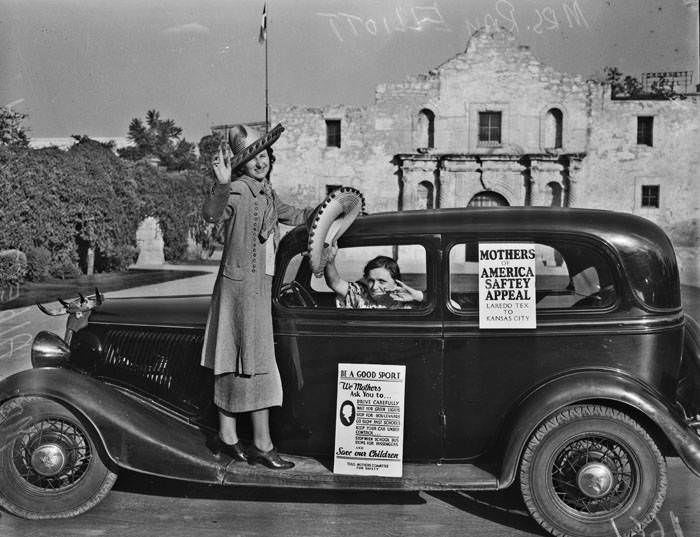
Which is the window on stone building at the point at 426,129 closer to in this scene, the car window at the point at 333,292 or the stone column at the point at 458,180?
the stone column at the point at 458,180

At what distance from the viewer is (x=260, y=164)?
3.53 m

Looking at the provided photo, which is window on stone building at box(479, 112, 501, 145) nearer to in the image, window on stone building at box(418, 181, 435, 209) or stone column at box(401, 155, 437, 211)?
stone column at box(401, 155, 437, 211)

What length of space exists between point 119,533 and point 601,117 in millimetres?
25940

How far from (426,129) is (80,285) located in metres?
16.1

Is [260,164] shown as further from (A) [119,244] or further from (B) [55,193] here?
(A) [119,244]

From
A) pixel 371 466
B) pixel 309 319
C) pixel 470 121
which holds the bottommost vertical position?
pixel 371 466

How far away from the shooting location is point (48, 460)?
3.46 metres

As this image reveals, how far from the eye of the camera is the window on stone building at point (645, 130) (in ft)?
82.5

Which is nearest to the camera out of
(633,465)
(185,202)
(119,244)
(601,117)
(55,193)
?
(633,465)

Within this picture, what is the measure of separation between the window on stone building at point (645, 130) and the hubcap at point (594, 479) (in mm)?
24847

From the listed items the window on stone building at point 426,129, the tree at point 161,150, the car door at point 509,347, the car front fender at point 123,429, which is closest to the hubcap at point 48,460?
the car front fender at point 123,429

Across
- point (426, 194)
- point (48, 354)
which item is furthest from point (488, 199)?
point (48, 354)

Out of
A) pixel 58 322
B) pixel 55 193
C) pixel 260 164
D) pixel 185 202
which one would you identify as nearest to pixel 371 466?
pixel 260 164

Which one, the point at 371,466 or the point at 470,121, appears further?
the point at 470,121
